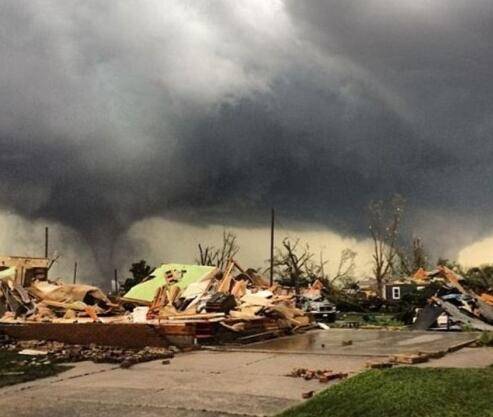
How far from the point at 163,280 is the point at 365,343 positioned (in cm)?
835

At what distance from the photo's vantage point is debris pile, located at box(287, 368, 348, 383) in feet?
32.1

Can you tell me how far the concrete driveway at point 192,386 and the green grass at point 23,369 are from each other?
0.33 metres

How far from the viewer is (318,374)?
33.5 ft

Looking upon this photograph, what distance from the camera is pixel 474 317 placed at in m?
20.8

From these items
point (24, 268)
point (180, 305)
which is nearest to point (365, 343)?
point (180, 305)

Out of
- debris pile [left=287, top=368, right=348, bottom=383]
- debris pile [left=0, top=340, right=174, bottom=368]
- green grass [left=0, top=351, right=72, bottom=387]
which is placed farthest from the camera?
debris pile [left=0, top=340, right=174, bottom=368]

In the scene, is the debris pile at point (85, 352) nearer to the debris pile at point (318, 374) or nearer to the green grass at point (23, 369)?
the green grass at point (23, 369)

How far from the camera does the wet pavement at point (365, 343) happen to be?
13.8 metres

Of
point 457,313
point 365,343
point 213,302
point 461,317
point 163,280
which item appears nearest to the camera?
point 365,343

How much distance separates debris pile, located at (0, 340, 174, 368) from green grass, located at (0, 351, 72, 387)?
0.39 meters

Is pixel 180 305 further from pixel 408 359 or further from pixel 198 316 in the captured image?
pixel 408 359

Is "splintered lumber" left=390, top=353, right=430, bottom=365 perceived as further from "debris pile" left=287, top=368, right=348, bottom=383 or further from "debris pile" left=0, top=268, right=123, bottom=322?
"debris pile" left=0, top=268, right=123, bottom=322

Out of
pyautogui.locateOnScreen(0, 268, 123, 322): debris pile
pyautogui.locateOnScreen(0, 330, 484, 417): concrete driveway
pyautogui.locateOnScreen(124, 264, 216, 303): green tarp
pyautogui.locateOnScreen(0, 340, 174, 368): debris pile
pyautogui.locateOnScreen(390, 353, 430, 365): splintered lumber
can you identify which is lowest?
pyautogui.locateOnScreen(0, 330, 484, 417): concrete driveway

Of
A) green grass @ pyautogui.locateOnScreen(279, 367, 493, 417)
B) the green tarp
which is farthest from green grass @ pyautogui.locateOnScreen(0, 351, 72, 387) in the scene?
the green tarp
